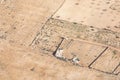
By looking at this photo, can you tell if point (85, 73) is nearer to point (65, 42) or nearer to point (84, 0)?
point (65, 42)

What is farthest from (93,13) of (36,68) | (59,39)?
(36,68)

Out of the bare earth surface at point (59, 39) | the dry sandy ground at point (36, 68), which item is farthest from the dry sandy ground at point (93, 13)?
the dry sandy ground at point (36, 68)

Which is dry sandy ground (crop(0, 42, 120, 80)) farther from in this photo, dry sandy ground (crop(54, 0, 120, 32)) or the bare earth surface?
dry sandy ground (crop(54, 0, 120, 32))

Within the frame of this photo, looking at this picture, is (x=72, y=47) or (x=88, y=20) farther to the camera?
(x=88, y=20)

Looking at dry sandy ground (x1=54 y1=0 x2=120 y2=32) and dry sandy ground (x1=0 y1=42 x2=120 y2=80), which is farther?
dry sandy ground (x1=54 y1=0 x2=120 y2=32)

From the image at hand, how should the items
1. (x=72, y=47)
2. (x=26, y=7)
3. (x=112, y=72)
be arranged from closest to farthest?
(x=112, y=72)
(x=72, y=47)
(x=26, y=7)

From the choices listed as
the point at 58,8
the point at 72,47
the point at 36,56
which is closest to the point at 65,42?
the point at 72,47

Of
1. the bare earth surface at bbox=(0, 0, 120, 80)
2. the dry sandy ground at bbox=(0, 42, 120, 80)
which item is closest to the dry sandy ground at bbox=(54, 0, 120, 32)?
the bare earth surface at bbox=(0, 0, 120, 80)

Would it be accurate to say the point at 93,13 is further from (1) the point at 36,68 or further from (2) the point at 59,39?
(1) the point at 36,68
